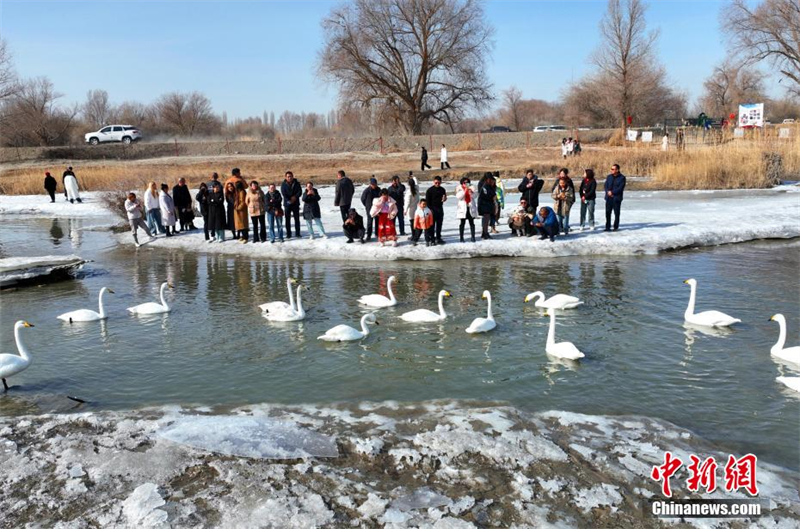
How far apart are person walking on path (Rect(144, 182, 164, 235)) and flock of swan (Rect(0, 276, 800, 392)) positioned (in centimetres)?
754

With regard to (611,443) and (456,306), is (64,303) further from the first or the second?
(611,443)

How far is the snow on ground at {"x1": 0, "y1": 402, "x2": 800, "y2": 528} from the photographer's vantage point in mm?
5355

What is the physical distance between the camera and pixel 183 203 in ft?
63.2

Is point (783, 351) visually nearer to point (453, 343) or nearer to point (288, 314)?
point (453, 343)

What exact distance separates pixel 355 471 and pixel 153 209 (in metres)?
15.2

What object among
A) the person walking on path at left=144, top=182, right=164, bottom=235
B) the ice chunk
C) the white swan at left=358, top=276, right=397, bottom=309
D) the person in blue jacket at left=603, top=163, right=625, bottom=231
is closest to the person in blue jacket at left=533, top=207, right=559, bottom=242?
the person in blue jacket at left=603, top=163, right=625, bottom=231

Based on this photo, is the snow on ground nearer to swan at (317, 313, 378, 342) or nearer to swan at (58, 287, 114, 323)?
swan at (317, 313, 378, 342)

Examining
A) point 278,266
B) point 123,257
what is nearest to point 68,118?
point 123,257

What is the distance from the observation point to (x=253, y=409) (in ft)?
25.2

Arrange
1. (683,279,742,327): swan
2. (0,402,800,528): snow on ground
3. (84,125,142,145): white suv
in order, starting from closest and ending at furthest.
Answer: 1. (0,402,800,528): snow on ground
2. (683,279,742,327): swan
3. (84,125,142,145): white suv

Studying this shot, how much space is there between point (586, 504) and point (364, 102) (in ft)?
165

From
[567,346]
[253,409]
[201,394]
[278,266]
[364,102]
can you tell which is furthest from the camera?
[364,102]

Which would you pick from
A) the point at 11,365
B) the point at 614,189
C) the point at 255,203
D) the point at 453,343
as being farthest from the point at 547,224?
the point at 11,365

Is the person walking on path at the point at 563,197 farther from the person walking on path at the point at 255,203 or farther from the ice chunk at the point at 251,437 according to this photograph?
the ice chunk at the point at 251,437
